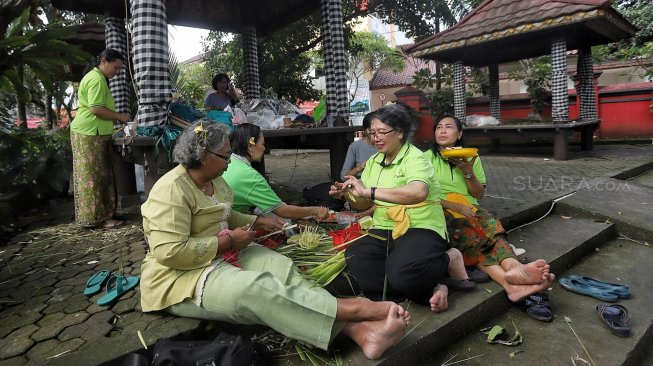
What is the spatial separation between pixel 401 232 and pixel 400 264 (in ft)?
1.00

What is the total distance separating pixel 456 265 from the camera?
10.0 feet

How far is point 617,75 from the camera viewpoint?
48.5 ft

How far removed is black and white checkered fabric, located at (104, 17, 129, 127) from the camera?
6.39 meters

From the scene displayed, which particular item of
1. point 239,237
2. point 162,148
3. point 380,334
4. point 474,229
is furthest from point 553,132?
point 239,237

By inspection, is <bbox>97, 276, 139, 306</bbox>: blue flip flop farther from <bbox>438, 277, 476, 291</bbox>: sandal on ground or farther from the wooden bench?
the wooden bench

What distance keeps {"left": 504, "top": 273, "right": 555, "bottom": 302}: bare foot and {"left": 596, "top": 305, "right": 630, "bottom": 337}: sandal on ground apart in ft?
1.35

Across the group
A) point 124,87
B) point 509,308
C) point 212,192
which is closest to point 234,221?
point 212,192

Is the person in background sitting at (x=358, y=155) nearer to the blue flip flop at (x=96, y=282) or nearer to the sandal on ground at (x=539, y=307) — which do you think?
the sandal on ground at (x=539, y=307)

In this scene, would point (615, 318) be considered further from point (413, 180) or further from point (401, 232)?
point (413, 180)

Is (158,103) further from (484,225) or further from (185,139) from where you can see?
(484,225)

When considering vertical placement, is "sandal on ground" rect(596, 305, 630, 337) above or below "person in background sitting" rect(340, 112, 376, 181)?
below

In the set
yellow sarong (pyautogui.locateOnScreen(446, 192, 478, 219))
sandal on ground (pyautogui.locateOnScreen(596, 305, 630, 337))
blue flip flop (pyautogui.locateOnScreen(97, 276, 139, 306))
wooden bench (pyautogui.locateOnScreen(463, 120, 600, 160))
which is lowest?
sandal on ground (pyautogui.locateOnScreen(596, 305, 630, 337))

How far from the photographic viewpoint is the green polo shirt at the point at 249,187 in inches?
121

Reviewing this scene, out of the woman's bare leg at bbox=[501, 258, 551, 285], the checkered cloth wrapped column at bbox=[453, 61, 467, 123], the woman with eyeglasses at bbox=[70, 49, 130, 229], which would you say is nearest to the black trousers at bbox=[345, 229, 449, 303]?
the woman's bare leg at bbox=[501, 258, 551, 285]
